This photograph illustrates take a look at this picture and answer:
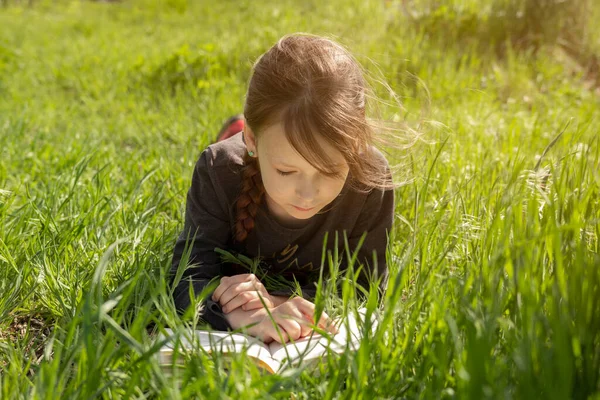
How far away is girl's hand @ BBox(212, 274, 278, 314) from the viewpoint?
191cm

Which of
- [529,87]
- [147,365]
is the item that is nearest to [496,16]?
[529,87]

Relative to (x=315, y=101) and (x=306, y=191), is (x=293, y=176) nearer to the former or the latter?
(x=306, y=191)

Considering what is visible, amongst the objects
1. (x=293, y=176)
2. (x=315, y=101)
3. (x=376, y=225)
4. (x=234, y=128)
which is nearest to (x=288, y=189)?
(x=293, y=176)

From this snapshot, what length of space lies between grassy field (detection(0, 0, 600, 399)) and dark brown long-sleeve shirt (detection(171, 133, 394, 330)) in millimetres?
131

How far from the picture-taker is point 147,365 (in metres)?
1.33

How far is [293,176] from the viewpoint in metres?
1.89

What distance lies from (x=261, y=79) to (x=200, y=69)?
129 inches

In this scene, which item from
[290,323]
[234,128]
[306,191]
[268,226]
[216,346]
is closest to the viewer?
[216,346]

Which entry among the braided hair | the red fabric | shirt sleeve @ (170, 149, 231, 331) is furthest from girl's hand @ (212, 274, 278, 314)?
the red fabric

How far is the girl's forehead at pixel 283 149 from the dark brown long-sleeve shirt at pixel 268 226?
0.33 m

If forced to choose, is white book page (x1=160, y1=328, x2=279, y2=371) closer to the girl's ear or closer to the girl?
the girl

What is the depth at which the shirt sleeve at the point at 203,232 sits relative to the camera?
2098 mm

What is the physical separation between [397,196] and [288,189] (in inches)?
35.3

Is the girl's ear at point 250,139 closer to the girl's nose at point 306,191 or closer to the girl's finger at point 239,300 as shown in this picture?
the girl's nose at point 306,191
